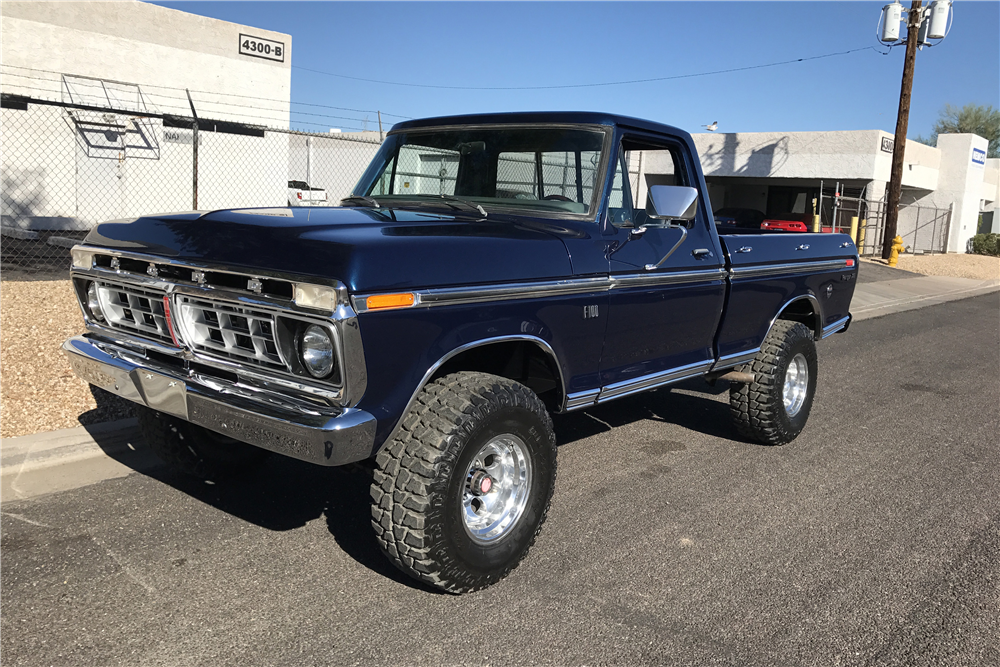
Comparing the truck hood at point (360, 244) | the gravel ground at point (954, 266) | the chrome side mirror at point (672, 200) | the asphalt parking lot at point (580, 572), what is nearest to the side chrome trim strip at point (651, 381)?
the asphalt parking lot at point (580, 572)

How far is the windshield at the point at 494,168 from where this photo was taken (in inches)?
165

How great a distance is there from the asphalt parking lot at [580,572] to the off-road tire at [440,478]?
0.20 m

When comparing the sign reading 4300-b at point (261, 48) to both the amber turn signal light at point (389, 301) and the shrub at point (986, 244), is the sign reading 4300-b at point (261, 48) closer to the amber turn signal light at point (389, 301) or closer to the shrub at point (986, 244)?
Answer: the amber turn signal light at point (389, 301)

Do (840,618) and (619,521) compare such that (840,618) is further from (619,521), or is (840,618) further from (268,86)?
(268,86)

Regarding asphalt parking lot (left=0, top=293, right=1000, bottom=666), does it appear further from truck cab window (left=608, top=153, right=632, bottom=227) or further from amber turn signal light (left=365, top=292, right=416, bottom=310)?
truck cab window (left=608, top=153, right=632, bottom=227)

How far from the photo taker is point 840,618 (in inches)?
129

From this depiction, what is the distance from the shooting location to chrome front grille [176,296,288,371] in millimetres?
3062

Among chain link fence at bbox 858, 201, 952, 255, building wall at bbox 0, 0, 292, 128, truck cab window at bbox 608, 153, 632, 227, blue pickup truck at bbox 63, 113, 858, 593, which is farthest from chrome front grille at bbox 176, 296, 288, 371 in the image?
chain link fence at bbox 858, 201, 952, 255

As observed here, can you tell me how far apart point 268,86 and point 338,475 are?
25399 mm

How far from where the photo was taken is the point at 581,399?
3943mm

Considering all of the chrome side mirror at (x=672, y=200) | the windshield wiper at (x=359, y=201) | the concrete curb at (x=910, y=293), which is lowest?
the concrete curb at (x=910, y=293)

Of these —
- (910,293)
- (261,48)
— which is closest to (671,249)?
(910,293)

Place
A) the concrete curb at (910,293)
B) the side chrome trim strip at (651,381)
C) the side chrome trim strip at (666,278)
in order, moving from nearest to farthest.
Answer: the side chrome trim strip at (666,278), the side chrome trim strip at (651,381), the concrete curb at (910,293)

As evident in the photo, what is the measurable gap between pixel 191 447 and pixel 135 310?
93cm
